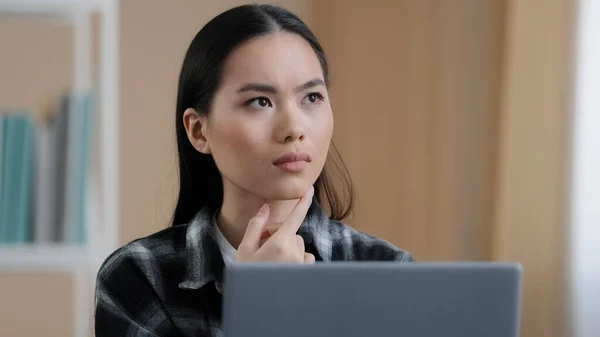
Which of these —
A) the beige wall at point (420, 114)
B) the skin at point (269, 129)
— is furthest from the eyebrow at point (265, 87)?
the beige wall at point (420, 114)

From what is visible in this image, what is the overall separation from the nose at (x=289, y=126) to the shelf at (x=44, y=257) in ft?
2.05

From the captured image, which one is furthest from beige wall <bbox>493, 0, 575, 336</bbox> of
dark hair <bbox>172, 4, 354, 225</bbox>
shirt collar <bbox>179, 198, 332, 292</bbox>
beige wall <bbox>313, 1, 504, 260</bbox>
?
shirt collar <bbox>179, 198, 332, 292</bbox>

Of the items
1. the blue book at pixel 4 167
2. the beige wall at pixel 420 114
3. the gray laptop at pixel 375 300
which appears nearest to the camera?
the gray laptop at pixel 375 300

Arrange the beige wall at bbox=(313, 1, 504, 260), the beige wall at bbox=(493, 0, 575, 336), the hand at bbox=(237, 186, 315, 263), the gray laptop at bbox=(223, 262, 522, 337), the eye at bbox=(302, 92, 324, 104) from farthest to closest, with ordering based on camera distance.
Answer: the beige wall at bbox=(313, 1, 504, 260), the beige wall at bbox=(493, 0, 575, 336), the eye at bbox=(302, 92, 324, 104), the hand at bbox=(237, 186, 315, 263), the gray laptop at bbox=(223, 262, 522, 337)

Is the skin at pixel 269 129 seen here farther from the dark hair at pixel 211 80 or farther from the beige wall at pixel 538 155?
the beige wall at pixel 538 155

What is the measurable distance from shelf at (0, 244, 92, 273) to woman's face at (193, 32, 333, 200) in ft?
1.72

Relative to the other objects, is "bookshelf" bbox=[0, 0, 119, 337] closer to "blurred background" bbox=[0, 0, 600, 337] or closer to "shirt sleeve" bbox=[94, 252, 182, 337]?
"blurred background" bbox=[0, 0, 600, 337]

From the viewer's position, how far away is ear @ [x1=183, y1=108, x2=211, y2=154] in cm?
140

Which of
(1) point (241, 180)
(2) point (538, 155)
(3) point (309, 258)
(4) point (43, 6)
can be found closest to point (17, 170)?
(4) point (43, 6)

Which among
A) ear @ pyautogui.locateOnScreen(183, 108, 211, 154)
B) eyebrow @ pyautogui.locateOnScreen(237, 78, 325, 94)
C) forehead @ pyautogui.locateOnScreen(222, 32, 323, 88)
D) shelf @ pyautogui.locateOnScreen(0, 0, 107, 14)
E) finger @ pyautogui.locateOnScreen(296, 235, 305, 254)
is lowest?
finger @ pyautogui.locateOnScreen(296, 235, 305, 254)

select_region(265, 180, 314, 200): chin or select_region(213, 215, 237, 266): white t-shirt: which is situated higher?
select_region(265, 180, 314, 200): chin

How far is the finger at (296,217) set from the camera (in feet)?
4.12

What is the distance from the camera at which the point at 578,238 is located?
2.58 meters

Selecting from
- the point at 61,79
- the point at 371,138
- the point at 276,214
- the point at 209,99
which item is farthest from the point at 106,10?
the point at 371,138
